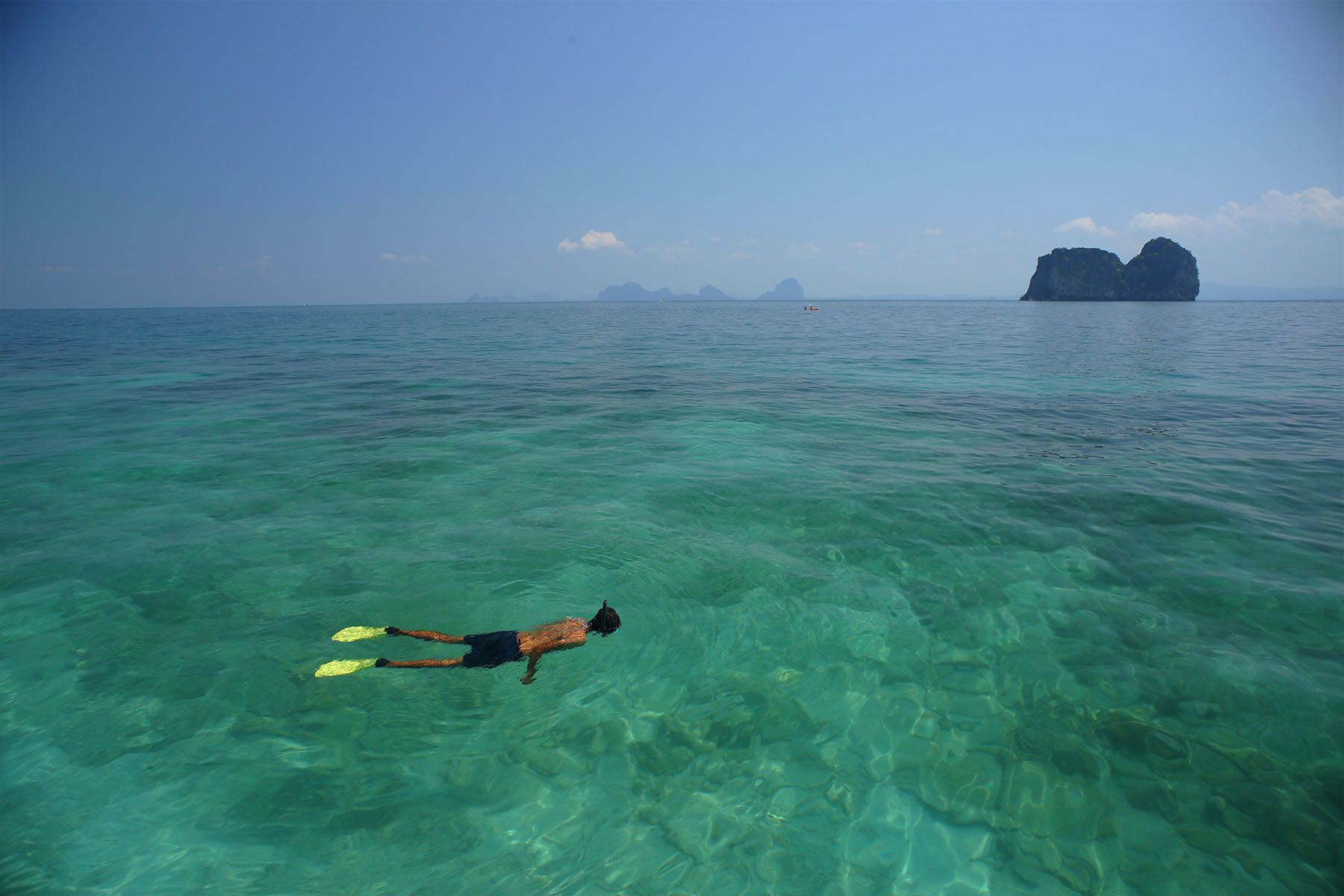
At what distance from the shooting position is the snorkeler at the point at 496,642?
18.5 ft

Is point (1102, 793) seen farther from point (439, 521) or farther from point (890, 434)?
point (890, 434)

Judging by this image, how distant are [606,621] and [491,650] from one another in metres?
1.23

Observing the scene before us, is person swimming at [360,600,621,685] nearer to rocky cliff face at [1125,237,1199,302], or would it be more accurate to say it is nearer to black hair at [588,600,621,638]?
black hair at [588,600,621,638]

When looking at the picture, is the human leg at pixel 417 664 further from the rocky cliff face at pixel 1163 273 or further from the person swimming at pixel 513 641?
the rocky cliff face at pixel 1163 273

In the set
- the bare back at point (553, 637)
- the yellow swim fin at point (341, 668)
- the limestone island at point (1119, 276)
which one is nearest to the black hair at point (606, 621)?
the bare back at point (553, 637)

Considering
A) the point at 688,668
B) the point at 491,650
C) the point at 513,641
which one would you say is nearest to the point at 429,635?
the point at 491,650

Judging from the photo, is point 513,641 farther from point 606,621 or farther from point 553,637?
point 606,621

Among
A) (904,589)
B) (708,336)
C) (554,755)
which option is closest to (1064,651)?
(904,589)

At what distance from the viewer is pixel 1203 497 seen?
9.80 meters

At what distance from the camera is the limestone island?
143625 millimetres

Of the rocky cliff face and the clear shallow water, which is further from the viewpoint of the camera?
the rocky cliff face

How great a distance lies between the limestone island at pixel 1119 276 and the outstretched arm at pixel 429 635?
194 metres

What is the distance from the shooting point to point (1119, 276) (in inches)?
5891

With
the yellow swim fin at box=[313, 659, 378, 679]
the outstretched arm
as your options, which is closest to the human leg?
the yellow swim fin at box=[313, 659, 378, 679]
